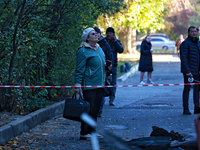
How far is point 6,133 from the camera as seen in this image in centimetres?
597

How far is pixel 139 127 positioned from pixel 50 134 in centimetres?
166

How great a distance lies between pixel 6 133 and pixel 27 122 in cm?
94

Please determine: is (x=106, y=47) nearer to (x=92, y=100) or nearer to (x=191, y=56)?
(x=191, y=56)

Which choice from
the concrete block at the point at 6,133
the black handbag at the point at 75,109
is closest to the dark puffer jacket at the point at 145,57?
the concrete block at the point at 6,133

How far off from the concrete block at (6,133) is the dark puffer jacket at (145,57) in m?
9.31

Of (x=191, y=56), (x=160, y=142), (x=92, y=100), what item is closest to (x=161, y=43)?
(x=191, y=56)

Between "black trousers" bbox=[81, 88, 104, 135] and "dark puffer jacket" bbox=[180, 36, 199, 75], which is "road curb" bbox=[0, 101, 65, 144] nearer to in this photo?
"black trousers" bbox=[81, 88, 104, 135]

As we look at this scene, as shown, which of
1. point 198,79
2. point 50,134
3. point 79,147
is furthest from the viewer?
point 198,79

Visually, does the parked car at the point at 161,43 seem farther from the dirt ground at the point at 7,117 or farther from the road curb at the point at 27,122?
the dirt ground at the point at 7,117

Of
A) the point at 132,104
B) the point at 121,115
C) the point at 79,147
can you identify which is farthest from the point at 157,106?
the point at 79,147

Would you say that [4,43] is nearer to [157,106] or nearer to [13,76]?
[13,76]

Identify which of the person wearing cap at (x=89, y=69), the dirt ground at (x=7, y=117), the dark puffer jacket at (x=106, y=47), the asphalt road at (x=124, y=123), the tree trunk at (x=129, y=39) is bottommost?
the asphalt road at (x=124, y=123)

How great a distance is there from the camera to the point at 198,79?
8.50 meters

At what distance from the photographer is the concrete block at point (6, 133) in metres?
5.81
